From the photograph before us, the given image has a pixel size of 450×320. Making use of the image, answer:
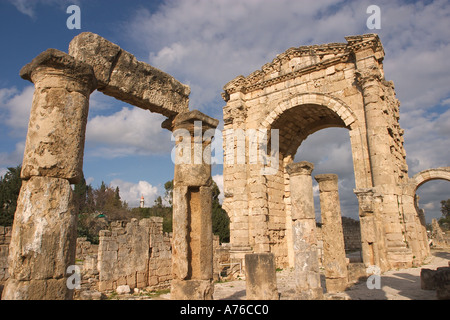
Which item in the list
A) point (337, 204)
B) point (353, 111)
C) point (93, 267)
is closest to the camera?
point (337, 204)

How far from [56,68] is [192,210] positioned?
2930 millimetres

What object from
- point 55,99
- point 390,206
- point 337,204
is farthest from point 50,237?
point 390,206

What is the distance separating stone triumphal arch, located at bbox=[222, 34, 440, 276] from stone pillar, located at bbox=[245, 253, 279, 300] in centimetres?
212

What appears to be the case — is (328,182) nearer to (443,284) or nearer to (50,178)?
(443,284)

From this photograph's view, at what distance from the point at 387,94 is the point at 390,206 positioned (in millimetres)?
4765

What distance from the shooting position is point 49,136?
4.02m

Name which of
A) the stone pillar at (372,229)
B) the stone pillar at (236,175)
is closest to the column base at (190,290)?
the stone pillar at (372,229)

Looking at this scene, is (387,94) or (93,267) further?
(387,94)

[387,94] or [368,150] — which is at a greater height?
[387,94]

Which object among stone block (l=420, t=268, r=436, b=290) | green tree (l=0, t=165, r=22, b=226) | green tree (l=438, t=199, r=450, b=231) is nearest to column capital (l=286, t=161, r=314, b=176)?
stone block (l=420, t=268, r=436, b=290)

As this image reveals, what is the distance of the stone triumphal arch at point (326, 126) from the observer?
1080 centimetres

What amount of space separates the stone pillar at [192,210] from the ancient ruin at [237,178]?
0.07ft
